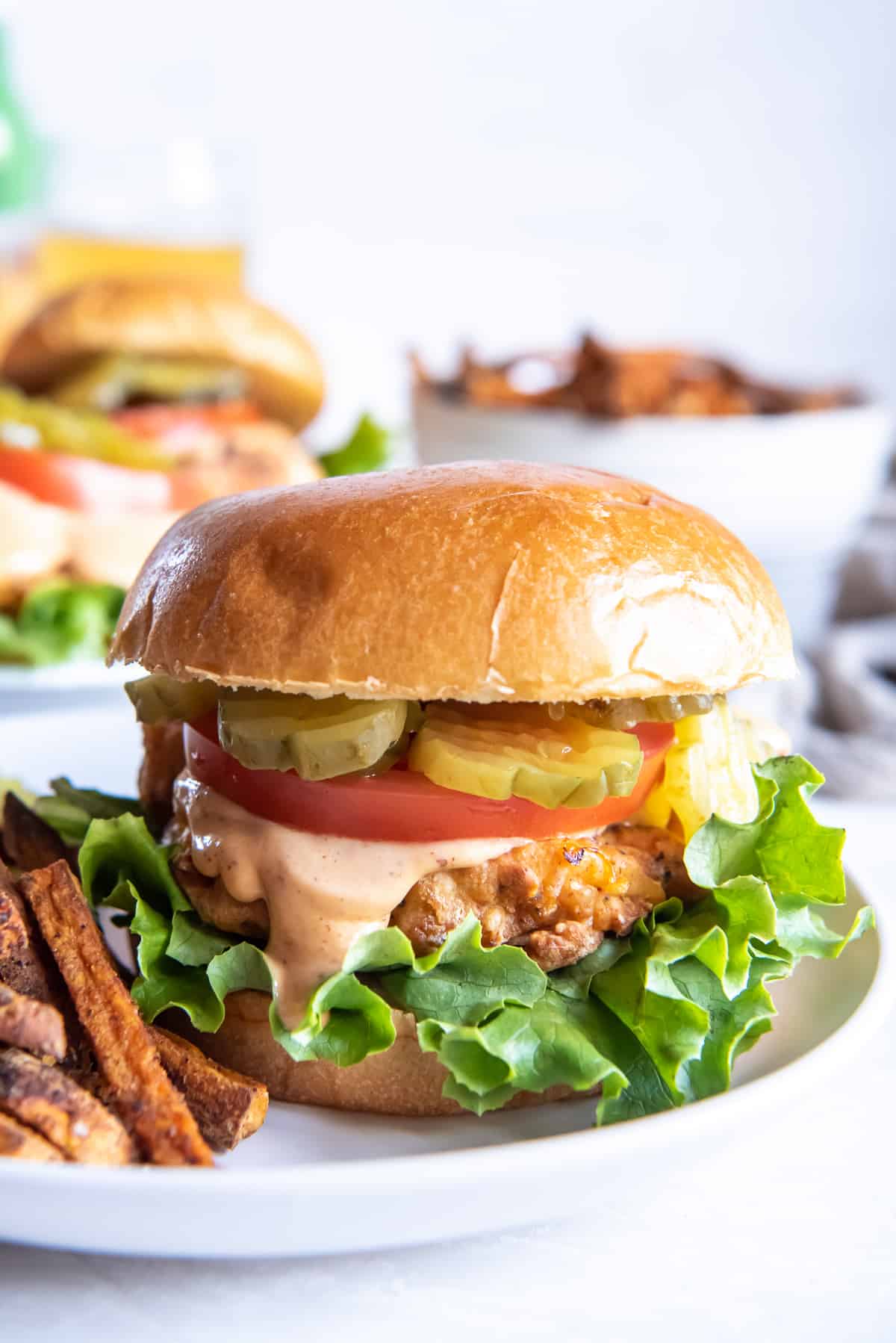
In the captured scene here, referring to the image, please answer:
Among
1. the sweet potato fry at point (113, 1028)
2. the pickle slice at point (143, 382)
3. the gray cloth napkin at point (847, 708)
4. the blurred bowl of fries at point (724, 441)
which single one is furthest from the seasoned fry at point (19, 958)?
the pickle slice at point (143, 382)

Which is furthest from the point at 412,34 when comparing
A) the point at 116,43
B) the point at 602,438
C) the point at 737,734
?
the point at 737,734

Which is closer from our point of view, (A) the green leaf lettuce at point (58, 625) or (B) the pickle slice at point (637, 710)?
(B) the pickle slice at point (637, 710)

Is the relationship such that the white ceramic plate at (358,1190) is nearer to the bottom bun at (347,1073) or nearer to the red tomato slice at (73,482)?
the bottom bun at (347,1073)

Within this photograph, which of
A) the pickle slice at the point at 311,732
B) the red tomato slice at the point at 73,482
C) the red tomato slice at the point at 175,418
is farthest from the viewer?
the red tomato slice at the point at 175,418

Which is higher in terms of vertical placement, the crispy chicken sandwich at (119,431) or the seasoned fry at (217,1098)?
the seasoned fry at (217,1098)

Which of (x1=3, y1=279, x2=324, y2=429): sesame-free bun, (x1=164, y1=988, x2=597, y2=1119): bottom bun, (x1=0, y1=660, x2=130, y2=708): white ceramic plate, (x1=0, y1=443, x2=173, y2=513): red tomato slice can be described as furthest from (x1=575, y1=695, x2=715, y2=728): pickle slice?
(x1=3, y1=279, x2=324, y2=429): sesame-free bun

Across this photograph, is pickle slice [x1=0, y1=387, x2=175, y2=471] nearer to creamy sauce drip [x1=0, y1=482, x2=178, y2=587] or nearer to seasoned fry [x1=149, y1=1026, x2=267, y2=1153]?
creamy sauce drip [x1=0, y1=482, x2=178, y2=587]
